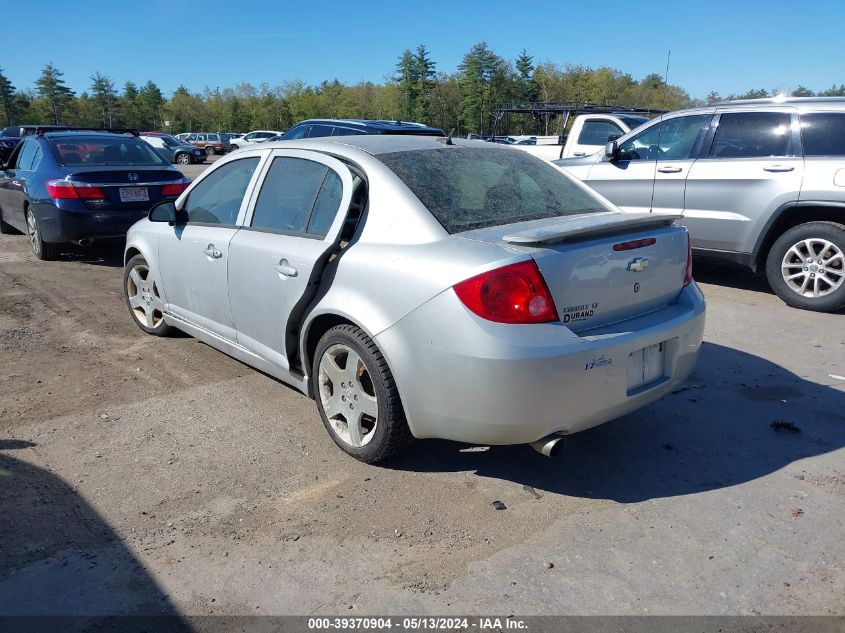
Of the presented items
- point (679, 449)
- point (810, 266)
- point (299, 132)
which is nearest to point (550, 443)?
point (679, 449)

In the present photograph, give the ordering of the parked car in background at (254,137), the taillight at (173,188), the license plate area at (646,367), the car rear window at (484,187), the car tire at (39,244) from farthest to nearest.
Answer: the parked car in background at (254,137)
the car tire at (39,244)
the taillight at (173,188)
the car rear window at (484,187)
the license plate area at (646,367)

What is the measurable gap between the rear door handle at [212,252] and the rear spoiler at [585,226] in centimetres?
211

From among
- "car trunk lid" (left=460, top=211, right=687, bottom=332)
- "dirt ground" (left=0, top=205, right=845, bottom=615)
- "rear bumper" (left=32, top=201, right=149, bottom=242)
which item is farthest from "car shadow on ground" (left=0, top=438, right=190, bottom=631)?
"rear bumper" (left=32, top=201, right=149, bottom=242)

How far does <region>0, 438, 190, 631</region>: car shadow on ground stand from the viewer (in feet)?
8.22

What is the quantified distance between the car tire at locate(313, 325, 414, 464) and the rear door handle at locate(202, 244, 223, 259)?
1170 mm

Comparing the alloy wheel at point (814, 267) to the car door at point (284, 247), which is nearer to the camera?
the car door at point (284, 247)

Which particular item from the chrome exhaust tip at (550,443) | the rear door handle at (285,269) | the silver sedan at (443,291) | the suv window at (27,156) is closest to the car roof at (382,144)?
the silver sedan at (443,291)

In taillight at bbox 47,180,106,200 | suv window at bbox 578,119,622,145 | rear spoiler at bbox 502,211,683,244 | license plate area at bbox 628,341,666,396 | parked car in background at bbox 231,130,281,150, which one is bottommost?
license plate area at bbox 628,341,666,396

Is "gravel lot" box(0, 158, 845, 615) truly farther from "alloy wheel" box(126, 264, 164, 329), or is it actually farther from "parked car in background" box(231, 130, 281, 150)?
"parked car in background" box(231, 130, 281, 150)

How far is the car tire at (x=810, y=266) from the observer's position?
6.38 m

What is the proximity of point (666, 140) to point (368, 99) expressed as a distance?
70.3m

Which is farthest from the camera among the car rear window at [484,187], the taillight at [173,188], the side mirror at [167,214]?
the taillight at [173,188]

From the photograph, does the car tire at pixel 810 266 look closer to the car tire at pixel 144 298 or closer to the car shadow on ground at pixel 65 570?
the car tire at pixel 144 298

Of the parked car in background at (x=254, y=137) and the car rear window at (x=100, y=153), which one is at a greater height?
the parked car in background at (x=254, y=137)
